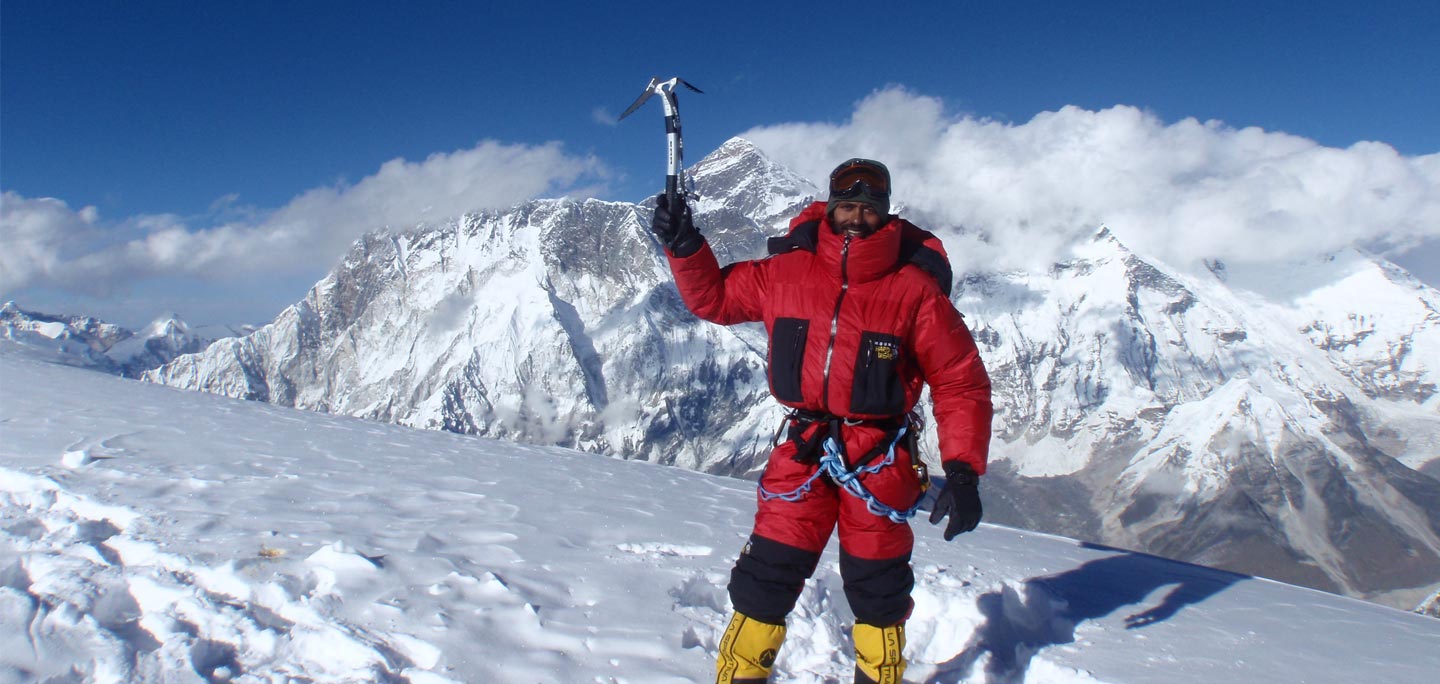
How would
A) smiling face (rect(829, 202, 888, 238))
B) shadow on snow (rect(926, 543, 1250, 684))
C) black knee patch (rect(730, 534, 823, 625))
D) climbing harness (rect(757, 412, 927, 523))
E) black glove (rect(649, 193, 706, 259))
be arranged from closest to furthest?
black knee patch (rect(730, 534, 823, 625)), climbing harness (rect(757, 412, 927, 523)), smiling face (rect(829, 202, 888, 238)), black glove (rect(649, 193, 706, 259)), shadow on snow (rect(926, 543, 1250, 684))

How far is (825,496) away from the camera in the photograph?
596 centimetres

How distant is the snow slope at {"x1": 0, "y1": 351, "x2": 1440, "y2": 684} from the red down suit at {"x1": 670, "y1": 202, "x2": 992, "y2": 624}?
140 cm

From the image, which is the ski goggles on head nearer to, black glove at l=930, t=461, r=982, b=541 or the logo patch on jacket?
the logo patch on jacket

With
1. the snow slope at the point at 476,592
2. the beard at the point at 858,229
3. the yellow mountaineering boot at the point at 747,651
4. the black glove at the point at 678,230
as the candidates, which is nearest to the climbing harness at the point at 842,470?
the yellow mountaineering boot at the point at 747,651

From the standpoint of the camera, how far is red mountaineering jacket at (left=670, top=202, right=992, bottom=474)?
588 cm

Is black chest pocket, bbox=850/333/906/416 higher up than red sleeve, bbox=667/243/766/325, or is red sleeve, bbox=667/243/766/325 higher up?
red sleeve, bbox=667/243/766/325

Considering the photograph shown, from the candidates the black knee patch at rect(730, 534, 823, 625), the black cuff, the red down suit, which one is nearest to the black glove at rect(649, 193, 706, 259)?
the red down suit

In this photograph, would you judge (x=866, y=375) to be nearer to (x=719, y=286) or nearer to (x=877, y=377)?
(x=877, y=377)

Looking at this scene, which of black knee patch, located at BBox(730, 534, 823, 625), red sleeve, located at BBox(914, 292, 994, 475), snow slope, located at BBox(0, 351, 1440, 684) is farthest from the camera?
red sleeve, located at BBox(914, 292, 994, 475)

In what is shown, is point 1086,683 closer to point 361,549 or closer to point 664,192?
point 664,192

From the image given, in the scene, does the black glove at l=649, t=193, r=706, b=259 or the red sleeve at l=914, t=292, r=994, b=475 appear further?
the black glove at l=649, t=193, r=706, b=259

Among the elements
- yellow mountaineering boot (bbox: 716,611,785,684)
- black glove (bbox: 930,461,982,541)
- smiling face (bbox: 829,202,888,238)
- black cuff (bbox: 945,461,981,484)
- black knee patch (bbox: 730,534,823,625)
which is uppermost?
smiling face (bbox: 829,202,888,238)

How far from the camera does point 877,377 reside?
584 cm

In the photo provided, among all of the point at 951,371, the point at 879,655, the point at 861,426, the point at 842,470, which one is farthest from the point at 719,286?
the point at 879,655
